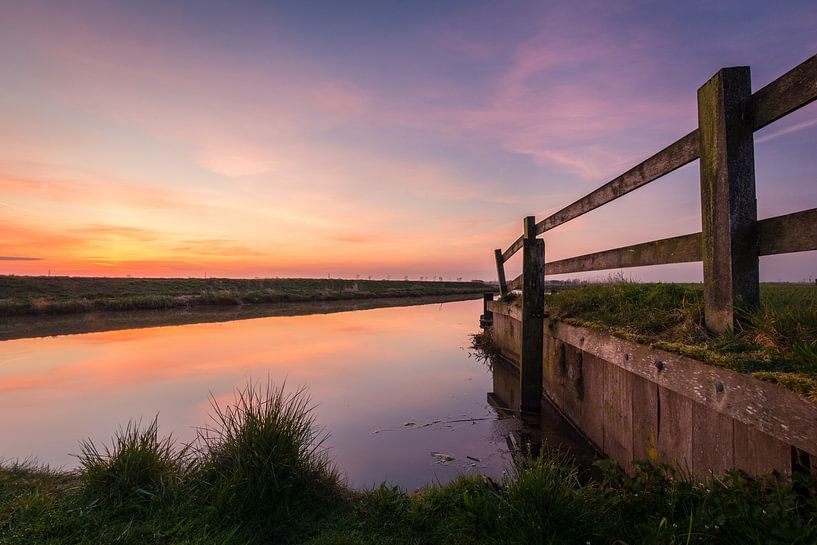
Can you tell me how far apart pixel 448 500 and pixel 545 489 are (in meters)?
0.80

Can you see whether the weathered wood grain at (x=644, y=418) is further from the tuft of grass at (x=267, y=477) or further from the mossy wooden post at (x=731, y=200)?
the tuft of grass at (x=267, y=477)

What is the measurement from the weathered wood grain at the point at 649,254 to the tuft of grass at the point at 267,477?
326 centimetres

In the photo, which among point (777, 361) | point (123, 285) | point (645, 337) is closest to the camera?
point (777, 361)

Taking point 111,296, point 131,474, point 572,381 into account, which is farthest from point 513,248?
point 111,296

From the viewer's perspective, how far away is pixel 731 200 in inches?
107

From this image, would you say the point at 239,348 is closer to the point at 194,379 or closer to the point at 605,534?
the point at 194,379

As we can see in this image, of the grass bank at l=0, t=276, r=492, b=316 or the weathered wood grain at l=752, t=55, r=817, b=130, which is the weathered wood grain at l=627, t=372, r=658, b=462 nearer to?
the weathered wood grain at l=752, t=55, r=817, b=130

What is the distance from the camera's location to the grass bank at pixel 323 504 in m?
2.02

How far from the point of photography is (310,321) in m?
18.6

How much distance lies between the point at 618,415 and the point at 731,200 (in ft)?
7.53

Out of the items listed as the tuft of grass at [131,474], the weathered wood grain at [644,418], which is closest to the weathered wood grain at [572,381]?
the weathered wood grain at [644,418]

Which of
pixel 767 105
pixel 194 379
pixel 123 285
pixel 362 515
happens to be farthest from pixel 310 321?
pixel 123 285

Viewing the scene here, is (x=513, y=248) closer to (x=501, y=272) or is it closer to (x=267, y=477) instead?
(x=501, y=272)

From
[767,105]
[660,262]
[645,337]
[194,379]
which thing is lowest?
[194,379]
